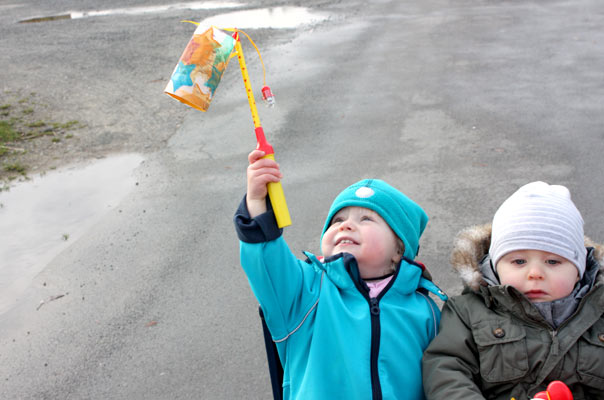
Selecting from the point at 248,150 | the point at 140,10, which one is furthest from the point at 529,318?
the point at 140,10

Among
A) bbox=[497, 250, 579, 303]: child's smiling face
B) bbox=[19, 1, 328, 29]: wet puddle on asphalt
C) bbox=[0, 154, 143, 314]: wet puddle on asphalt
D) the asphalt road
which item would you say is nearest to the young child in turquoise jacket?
the asphalt road

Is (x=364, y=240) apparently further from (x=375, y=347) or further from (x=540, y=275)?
(x=540, y=275)

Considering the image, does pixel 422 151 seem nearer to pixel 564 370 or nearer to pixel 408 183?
pixel 408 183

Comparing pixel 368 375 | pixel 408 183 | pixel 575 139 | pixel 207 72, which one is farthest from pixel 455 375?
pixel 575 139

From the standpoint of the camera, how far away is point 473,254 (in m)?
2.26

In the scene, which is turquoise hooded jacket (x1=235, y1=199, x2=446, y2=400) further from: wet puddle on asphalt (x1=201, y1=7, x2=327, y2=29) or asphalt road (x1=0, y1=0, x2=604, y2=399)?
wet puddle on asphalt (x1=201, y1=7, x2=327, y2=29)

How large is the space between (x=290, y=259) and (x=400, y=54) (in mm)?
7885

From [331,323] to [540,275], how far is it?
746 millimetres

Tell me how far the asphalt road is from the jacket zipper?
0.13 metres

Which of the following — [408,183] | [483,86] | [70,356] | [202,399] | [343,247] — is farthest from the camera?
[483,86]

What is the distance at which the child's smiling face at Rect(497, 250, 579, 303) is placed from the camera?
1995 mm

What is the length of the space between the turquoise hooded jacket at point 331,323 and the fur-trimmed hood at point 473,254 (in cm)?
23

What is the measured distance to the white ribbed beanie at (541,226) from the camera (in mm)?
2006

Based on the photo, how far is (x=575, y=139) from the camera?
579 centimetres
